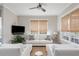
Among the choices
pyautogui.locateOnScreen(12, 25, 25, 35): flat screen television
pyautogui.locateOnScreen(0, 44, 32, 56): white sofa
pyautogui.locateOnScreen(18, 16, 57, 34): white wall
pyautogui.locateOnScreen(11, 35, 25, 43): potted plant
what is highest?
pyautogui.locateOnScreen(18, 16, 57, 34): white wall

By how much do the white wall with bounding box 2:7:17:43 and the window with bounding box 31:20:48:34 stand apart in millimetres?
432

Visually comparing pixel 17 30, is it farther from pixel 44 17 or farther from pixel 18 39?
pixel 44 17

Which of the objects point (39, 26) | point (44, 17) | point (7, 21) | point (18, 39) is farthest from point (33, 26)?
point (7, 21)

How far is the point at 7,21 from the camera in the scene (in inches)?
118

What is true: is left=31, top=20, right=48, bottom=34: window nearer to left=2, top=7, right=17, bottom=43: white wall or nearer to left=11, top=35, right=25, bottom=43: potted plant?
left=11, top=35, right=25, bottom=43: potted plant

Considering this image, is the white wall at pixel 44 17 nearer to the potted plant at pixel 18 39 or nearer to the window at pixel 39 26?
the window at pixel 39 26

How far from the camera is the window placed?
266cm

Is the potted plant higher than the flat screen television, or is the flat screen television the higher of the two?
the flat screen television

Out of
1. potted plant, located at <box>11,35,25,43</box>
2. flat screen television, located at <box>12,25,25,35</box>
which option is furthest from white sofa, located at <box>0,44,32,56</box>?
flat screen television, located at <box>12,25,25,35</box>

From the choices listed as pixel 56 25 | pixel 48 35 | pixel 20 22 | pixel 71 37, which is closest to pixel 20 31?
pixel 20 22

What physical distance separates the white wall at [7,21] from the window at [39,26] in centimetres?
43

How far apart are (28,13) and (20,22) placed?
0.89ft

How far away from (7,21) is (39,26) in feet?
2.98

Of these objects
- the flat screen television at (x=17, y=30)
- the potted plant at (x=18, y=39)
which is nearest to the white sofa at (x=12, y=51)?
the potted plant at (x=18, y=39)
